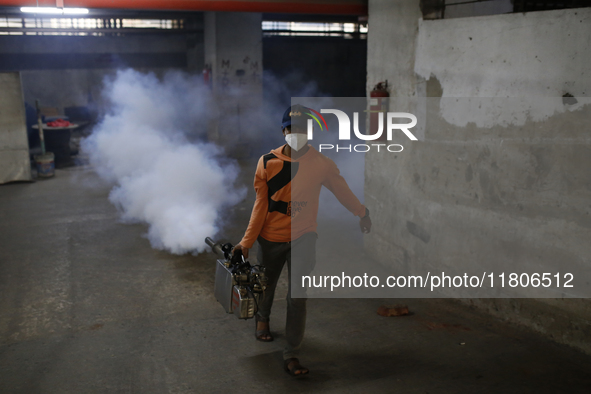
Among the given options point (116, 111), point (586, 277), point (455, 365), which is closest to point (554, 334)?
point (586, 277)

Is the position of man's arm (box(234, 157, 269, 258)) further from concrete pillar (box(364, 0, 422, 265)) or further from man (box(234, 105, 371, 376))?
concrete pillar (box(364, 0, 422, 265))

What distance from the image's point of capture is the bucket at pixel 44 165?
10633mm

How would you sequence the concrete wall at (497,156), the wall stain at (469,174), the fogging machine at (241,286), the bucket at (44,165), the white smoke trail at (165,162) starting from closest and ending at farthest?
1. the fogging machine at (241,286)
2. the concrete wall at (497,156)
3. the wall stain at (469,174)
4. the white smoke trail at (165,162)
5. the bucket at (44,165)

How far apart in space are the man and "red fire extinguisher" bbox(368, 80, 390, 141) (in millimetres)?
1837

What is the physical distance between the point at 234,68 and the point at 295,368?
11.0 meters

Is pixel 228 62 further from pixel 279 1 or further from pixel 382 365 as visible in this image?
pixel 382 365

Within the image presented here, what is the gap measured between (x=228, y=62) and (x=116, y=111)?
5715 millimetres

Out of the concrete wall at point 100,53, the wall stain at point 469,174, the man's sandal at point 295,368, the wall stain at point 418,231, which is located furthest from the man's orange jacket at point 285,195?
the concrete wall at point 100,53

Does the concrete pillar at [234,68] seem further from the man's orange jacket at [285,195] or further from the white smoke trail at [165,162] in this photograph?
the man's orange jacket at [285,195]

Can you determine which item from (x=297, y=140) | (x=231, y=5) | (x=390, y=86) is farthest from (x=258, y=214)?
(x=231, y=5)

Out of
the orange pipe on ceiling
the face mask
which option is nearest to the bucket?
the orange pipe on ceiling

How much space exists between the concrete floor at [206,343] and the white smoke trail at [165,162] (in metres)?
0.81

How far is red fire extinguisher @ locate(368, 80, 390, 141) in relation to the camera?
5160mm

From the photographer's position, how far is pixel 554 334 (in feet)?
12.6
